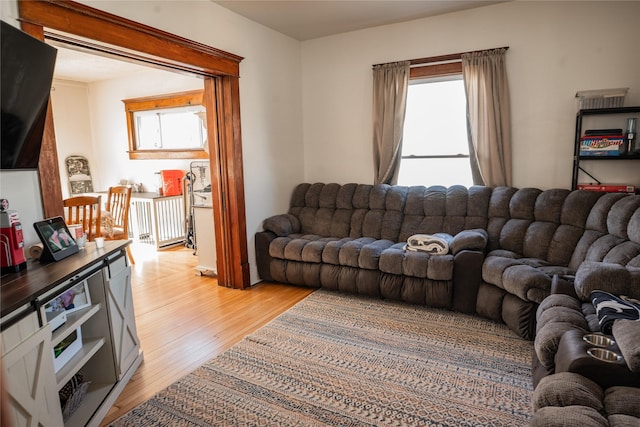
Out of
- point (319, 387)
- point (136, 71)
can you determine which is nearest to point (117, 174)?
point (136, 71)

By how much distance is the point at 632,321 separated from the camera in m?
1.61

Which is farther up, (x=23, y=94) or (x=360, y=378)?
(x=23, y=94)

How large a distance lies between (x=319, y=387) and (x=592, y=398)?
1338 millimetres

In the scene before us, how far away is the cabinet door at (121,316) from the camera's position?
2.15 m

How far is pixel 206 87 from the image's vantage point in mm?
3680

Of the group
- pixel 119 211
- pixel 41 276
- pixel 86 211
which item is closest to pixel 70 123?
pixel 119 211

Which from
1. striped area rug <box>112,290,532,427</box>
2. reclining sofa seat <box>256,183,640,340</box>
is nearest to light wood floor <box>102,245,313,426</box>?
striped area rug <box>112,290,532,427</box>

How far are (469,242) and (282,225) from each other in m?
1.88

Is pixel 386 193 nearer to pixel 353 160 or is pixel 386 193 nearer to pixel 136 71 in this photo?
pixel 353 160

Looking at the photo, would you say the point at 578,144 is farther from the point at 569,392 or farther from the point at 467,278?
the point at 569,392

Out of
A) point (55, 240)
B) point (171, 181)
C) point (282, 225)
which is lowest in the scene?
point (282, 225)

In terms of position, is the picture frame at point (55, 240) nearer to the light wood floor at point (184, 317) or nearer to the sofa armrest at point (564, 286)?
the light wood floor at point (184, 317)

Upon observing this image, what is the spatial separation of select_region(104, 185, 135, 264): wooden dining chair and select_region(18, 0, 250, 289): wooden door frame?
1577 millimetres

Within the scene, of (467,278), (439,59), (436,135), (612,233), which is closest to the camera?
(612,233)
